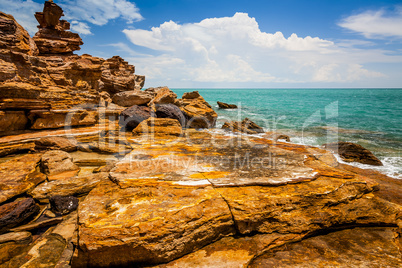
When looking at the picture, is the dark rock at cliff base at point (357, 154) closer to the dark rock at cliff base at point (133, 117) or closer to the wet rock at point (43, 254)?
the dark rock at cliff base at point (133, 117)

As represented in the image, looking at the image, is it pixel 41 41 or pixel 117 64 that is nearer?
pixel 41 41

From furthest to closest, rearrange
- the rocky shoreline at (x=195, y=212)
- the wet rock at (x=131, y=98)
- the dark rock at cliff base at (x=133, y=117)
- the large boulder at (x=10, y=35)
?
the wet rock at (x=131, y=98), the dark rock at cliff base at (x=133, y=117), the large boulder at (x=10, y=35), the rocky shoreline at (x=195, y=212)

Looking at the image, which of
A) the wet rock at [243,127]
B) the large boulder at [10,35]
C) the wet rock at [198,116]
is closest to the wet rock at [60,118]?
the large boulder at [10,35]

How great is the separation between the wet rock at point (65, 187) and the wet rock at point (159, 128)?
2981mm

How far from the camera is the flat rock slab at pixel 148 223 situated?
202 cm

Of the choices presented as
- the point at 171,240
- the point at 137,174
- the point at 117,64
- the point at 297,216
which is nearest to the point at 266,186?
the point at 297,216

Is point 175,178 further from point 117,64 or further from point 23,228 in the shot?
point 117,64

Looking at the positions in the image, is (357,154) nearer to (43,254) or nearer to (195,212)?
(195,212)

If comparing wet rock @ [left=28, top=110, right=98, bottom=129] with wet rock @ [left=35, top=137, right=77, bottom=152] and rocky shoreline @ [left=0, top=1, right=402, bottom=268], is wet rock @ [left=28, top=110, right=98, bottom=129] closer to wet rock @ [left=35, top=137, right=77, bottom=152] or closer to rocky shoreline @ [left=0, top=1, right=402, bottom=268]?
wet rock @ [left=35, top=137, right=77, bottom=152]

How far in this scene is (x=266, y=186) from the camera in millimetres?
2877

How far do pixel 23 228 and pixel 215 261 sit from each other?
8.91 feet

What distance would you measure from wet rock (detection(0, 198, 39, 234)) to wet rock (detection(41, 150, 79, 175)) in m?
1.03

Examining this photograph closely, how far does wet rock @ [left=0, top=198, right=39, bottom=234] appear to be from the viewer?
2.83 m

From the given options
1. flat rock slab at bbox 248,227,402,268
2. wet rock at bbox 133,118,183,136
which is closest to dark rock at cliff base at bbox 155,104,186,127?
wet rock at bbox 133,118,183,136
